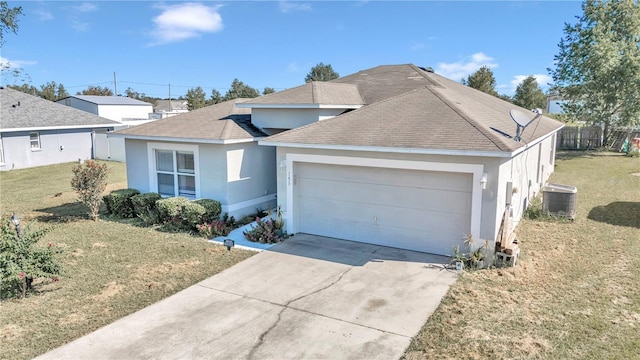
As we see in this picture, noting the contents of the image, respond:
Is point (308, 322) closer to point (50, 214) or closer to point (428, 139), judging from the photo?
point (428, 139)

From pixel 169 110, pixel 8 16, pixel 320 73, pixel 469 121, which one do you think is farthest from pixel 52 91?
pixel 469 121

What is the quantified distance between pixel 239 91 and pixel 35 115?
3771 cm

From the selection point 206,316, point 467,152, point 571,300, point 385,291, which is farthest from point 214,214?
point 571,300

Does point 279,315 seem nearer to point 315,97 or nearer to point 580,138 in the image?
point 315,97

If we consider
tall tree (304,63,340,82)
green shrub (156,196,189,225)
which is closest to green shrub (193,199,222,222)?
green shrub (156,196,189,225)

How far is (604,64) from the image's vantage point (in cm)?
2562

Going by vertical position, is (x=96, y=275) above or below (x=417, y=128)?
below

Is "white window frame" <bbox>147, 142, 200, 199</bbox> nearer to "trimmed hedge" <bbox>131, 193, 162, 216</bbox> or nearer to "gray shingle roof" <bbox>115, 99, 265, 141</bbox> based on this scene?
"gray shingle roof" <bbox>115, 99, 265, 141</bbox>

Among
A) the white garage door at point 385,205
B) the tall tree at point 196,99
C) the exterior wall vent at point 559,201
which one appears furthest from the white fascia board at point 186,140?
the tall tree at point 196,99

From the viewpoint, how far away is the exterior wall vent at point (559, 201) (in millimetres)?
12547

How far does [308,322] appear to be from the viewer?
6.89 metres

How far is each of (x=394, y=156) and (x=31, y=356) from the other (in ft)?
25.7

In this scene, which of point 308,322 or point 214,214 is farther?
point 214,214

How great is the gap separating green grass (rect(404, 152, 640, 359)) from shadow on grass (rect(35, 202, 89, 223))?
12.5m
